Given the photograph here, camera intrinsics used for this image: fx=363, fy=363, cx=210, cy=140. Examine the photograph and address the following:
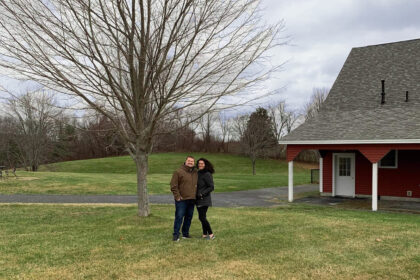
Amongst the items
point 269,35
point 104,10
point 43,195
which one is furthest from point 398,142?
point 43,195

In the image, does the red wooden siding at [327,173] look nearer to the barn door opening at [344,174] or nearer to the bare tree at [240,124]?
the barn door opening at [344,174]

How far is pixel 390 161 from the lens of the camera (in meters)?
15.3

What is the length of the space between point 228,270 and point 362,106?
1308 centimetres

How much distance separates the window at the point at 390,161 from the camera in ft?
49.7

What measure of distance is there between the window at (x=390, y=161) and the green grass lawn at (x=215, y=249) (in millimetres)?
5994

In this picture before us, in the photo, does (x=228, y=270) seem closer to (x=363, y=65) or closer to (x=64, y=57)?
(x=64, y=57)

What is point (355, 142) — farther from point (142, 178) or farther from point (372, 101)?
point (142, 178)

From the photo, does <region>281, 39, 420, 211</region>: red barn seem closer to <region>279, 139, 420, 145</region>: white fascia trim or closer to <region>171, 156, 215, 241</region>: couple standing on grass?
<region>279, 139, 420, 145</region>: white fascia trim

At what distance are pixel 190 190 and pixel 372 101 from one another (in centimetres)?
1212

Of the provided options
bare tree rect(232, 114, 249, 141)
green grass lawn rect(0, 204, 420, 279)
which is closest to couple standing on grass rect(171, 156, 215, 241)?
green grass lawn rect(0, 204, 420, 279)

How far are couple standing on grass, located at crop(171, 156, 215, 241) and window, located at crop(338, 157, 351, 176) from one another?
450 inches

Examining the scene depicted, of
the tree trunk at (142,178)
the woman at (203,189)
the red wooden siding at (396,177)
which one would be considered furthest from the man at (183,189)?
the red wooden siding at (396,177)

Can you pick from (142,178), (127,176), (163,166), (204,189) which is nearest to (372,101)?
(142,178)

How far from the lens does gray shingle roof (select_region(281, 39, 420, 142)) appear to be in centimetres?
1319
